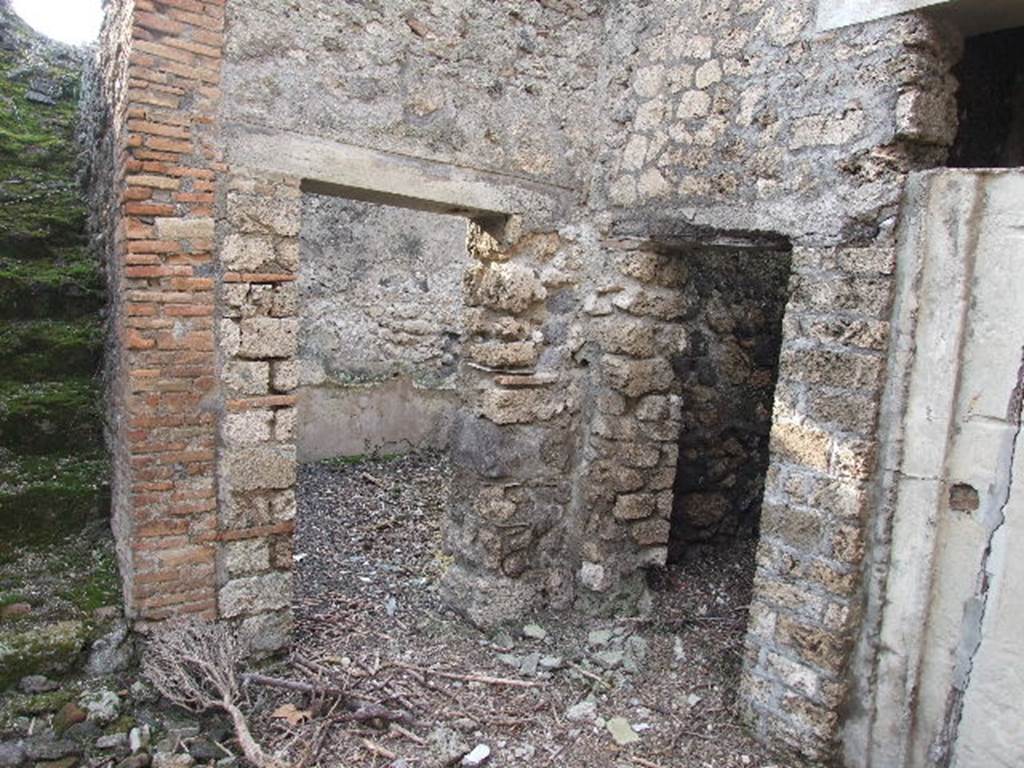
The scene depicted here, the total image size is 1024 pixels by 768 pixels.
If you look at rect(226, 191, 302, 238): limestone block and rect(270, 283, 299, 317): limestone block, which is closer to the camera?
rect(226, 191, 302, 238): limestone block

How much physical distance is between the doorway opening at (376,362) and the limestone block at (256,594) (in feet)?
6.07

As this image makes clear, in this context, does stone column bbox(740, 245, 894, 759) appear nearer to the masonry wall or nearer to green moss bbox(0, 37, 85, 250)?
the masonry wall

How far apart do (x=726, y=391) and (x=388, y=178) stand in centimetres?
253

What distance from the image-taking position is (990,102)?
351 cm

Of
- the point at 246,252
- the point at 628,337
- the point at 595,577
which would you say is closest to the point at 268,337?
the point at 246,252

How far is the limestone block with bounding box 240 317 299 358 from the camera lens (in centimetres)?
→ 322

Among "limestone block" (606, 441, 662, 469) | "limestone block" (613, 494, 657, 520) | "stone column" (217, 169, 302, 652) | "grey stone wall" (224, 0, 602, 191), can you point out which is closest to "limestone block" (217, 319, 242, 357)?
"stone column" (217, 169, 302, 652)

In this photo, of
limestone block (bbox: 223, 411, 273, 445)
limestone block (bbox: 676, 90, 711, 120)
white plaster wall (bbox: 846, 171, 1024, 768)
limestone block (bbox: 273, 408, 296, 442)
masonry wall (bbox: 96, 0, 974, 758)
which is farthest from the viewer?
limestone block (bbox: 676, 90, 711, 120)

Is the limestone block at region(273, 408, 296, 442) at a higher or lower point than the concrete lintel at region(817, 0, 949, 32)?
lower

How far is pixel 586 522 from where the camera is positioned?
4184 mm

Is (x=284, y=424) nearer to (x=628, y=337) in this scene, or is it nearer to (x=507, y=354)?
(x=507, y=354)

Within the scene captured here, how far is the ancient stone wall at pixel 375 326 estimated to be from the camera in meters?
6.75

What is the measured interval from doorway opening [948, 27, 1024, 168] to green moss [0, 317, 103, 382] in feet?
13.9

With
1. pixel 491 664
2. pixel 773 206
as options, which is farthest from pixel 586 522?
pixel 773 206
